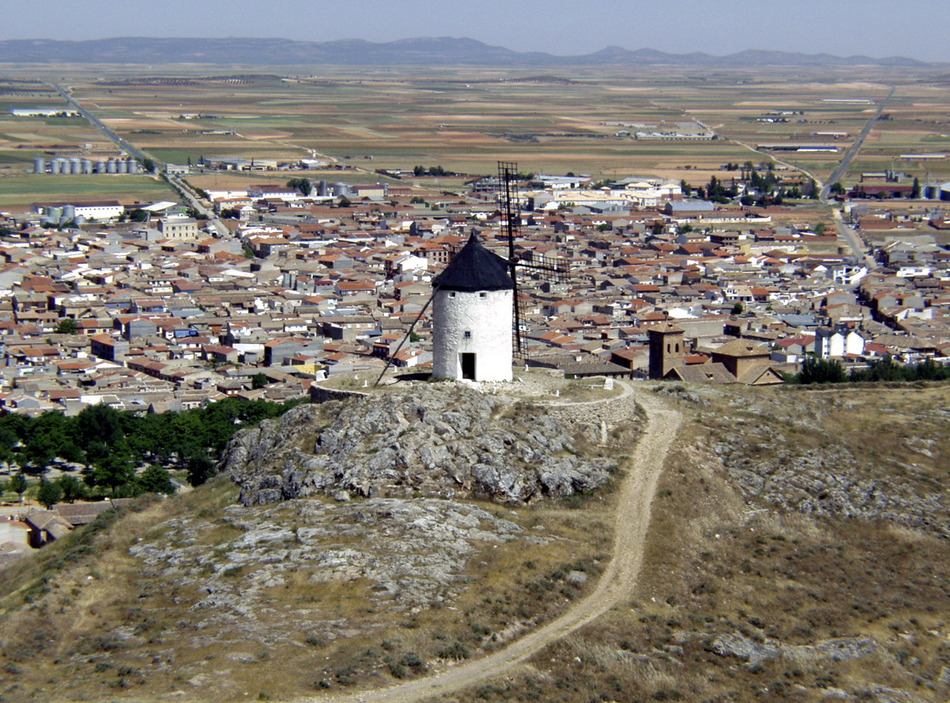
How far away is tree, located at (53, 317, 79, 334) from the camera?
65188mm

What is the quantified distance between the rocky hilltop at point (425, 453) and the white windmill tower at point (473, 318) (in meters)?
1.41

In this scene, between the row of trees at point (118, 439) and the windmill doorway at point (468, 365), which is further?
the row of trees at point (118, 439)

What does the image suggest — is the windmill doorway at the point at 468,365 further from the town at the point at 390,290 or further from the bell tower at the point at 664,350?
the bell tower at the point at 664,350

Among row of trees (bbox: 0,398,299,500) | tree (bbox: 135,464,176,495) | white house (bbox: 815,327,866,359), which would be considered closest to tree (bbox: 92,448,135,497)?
row of trees (bbox: 0,398,299,500)

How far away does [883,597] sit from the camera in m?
20.5

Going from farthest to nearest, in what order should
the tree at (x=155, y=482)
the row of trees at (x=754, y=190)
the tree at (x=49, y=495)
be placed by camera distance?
the row of trees at (x=754, y=190)
the tree at (x=155, y=482)
the tree at (x=49, y=495)

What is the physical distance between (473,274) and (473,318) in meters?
0.82

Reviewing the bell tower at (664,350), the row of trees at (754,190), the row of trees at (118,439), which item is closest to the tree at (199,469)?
the row of trees at (118,439)

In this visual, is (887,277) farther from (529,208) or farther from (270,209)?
(270,209)

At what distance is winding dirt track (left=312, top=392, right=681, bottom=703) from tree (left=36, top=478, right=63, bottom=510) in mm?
17729

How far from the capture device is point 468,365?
2664 cm

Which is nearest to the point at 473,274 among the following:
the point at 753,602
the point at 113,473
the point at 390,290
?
the point at 753,602

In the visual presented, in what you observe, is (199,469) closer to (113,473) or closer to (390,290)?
(113,473)

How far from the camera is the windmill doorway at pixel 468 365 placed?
2658 centimetres
